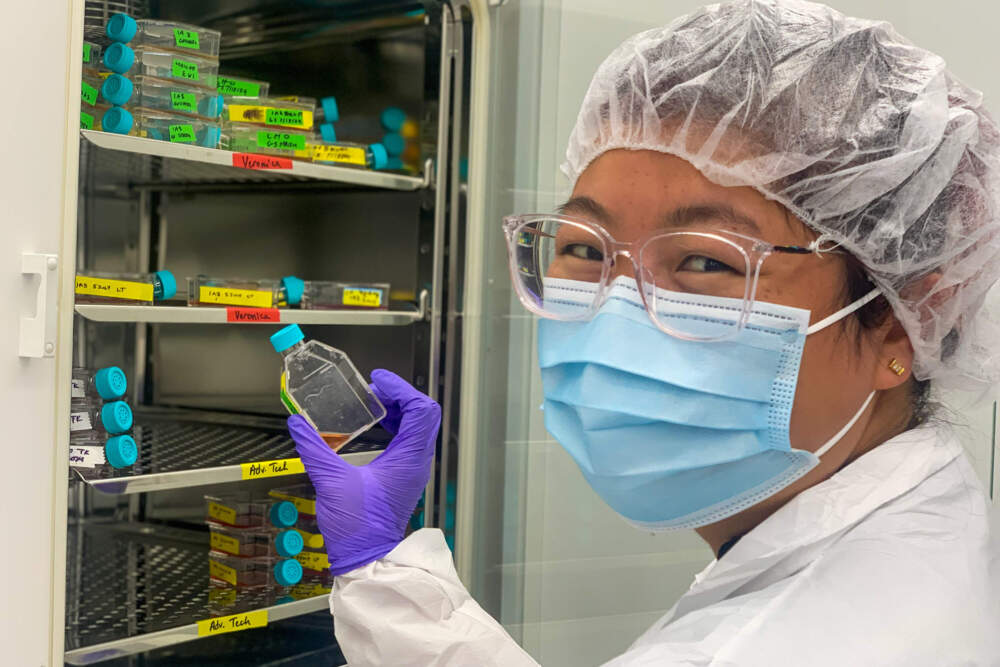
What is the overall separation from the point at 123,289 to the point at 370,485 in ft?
2.40

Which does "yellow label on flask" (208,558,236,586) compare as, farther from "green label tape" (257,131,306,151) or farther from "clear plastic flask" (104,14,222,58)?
"clear plastic flask" (104,14,222,58)

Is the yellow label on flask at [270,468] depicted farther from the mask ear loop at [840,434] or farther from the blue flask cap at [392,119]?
the mask ear loop at [840,434]

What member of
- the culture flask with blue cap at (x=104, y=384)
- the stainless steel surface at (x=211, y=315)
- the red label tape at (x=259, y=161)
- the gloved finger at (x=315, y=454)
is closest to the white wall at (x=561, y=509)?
the stainless steel surface at (x=211, y=315)

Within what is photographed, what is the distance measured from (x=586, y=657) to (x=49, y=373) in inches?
49.3

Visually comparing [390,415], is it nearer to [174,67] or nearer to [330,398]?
[330,398]

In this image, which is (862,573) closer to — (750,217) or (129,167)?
(750,217)

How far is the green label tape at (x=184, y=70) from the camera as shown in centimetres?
189

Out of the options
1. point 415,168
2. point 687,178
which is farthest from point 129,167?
point 687,178

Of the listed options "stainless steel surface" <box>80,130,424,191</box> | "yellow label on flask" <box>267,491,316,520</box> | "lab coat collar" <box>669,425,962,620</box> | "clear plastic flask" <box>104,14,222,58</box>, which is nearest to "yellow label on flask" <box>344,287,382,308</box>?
"stainless steel surface" <box>80,130,424,191</box>

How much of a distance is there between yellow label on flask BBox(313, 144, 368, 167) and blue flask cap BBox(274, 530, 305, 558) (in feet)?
2.52

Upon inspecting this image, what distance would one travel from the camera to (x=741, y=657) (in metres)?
1.04

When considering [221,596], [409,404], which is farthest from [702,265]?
[221,596]

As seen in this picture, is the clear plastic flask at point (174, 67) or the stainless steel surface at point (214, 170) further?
the clear plastic flask at point (174, 67)

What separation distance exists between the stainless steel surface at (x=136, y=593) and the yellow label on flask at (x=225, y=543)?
0.09 metres
